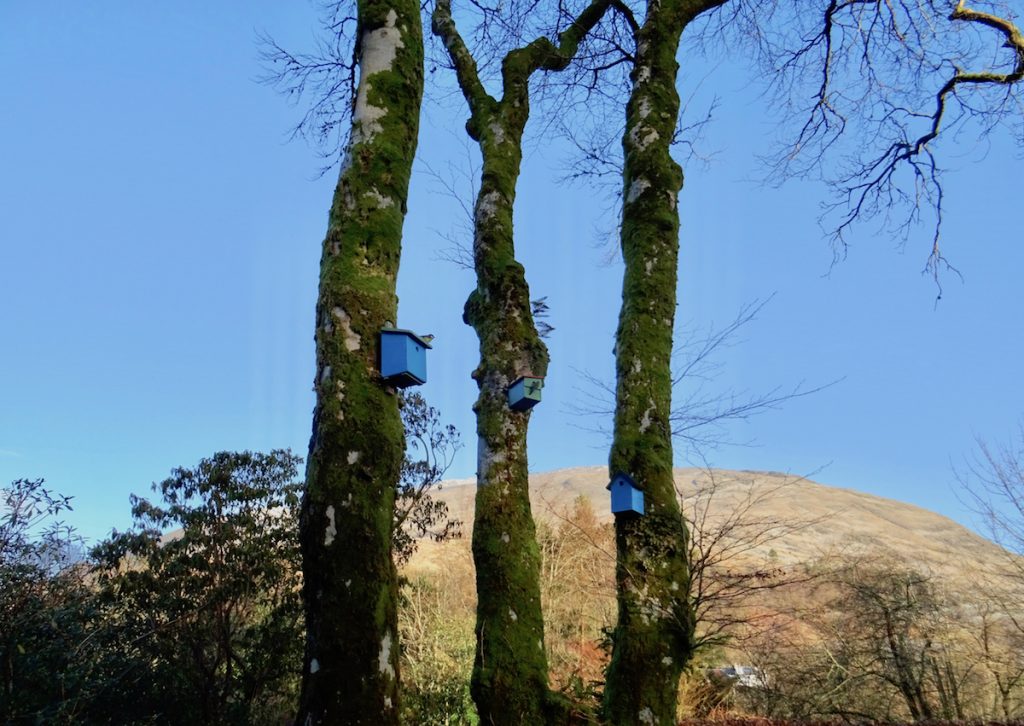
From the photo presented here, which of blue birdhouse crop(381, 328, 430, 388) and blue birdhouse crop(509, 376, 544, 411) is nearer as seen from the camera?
blue birdhouse crop(381, 328, 430, 388)

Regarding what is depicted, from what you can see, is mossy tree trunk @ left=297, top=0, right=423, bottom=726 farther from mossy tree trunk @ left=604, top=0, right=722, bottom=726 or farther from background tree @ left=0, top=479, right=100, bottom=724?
background tree @ left=0, top=479, right=100, bottom=724

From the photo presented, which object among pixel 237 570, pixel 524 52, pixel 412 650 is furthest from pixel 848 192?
pixel 237 570

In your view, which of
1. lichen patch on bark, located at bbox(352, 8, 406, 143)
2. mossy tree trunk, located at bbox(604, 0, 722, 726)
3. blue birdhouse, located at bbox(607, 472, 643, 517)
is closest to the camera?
lichen patch on bark, located at bbox(352, 8, 406, 143)

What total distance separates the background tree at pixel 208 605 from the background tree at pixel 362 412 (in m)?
6.86

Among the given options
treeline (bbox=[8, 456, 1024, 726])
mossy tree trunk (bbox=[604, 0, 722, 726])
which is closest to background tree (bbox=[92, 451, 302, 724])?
treeline (bbox=[8, 456, 1024, 726])

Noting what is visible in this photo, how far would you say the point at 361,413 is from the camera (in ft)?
9.16

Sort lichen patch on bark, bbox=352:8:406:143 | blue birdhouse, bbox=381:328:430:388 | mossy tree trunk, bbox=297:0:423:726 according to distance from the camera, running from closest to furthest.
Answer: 1. mossy tree trunk, bbox=297:0:423:726
2. blue birdhouse, bbox=381:328:430:388
3. lichen patch on bark, bbox=352:8:406:143

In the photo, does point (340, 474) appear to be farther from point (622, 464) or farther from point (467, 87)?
point (467, 87)

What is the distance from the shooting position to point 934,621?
9969mm

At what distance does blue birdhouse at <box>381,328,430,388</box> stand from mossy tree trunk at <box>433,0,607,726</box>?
2.04 metres

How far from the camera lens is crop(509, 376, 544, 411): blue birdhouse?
475 centimetres

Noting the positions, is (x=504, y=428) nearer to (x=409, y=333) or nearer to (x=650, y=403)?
(x=650, y=403)

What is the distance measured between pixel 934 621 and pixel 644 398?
844cm

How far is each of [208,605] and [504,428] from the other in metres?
5.79
